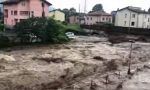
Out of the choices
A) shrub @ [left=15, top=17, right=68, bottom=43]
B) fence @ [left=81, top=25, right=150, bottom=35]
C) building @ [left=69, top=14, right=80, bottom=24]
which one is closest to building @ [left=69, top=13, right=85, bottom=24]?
building @ [left=69, top=14, right=80, bottom=24]

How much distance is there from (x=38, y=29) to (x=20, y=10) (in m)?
19.8

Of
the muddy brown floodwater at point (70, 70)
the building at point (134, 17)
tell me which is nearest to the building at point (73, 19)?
the building at point (134, 17)

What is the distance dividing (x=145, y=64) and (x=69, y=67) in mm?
8683

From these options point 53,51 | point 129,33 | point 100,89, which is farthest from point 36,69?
point 129,33

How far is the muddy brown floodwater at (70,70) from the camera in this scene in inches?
846

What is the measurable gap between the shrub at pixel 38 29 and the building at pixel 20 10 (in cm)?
1732

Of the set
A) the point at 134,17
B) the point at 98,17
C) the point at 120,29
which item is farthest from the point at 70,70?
the point at 98,17

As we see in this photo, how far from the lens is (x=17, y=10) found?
5922 cm

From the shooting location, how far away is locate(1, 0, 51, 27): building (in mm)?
59312

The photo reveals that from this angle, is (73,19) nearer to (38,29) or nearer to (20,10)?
(20,10)

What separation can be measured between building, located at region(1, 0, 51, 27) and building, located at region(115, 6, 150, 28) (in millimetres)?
22053

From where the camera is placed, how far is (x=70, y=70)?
2594cm

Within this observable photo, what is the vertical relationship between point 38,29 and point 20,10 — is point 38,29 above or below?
below

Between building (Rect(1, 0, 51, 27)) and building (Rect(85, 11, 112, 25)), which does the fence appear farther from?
building (Rect(85, 11, 112, 25))
